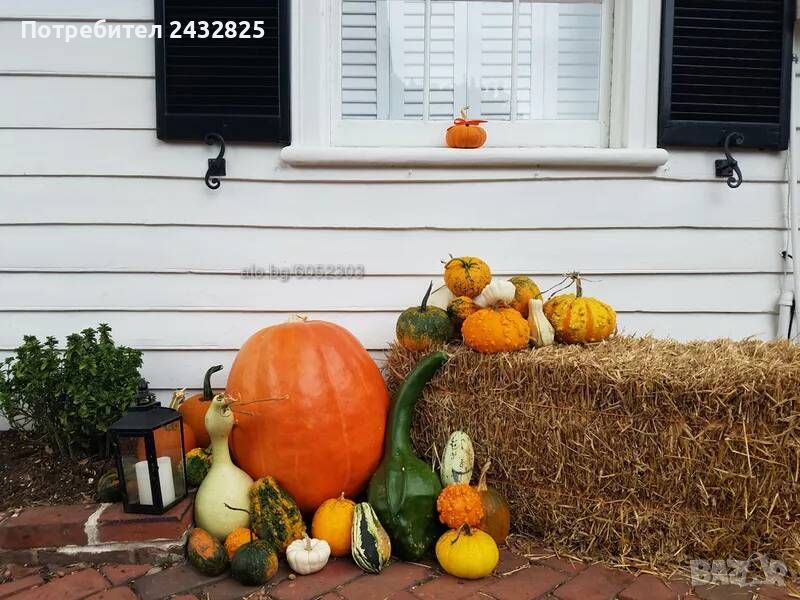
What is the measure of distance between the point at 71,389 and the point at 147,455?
0.51 m

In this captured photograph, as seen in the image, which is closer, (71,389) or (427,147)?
(71,389)

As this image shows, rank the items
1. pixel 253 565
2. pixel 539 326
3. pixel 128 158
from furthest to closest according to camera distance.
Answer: pixel 128 158 → pixel 539 326 → pixel 253 565

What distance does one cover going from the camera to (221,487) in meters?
1.86

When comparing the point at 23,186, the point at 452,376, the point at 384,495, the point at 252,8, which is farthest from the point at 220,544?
the point at 252,8

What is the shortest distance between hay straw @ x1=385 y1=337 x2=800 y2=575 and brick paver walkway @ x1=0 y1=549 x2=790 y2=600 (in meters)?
0.12

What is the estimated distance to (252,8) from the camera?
235cm

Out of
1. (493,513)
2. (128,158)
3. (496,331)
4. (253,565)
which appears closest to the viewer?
(253,565)

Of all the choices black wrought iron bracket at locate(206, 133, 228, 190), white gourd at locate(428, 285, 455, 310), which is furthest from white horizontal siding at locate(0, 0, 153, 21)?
white gourd at locate(428, 285, 455, 310)

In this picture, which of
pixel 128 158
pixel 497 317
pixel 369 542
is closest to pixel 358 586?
pixel 369 542

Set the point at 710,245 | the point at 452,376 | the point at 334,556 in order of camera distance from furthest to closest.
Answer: the point at 710,245, the point at 452,376, the point at 334,556

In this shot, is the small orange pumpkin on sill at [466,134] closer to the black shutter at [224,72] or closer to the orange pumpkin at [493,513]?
the black shutter at [224,72]

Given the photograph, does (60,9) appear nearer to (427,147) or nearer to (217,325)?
(217,325)

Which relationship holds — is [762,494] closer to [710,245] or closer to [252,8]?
[710,245]

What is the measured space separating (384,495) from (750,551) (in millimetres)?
1166
